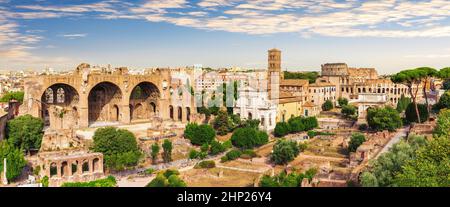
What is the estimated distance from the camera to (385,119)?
19.5 meters

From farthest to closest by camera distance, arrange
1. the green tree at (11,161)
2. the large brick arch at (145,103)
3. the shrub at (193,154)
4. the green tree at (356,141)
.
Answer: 1. the large brick arch at (145,103)
2. the shrub at (193,154)
3. the green tree at (356,141)
4. the green tree at (11,161)

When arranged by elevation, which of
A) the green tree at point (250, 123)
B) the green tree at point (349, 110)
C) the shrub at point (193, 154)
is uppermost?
the green tree at point (349, 110)

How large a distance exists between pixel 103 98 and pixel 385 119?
1417 cm

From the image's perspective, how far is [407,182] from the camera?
6.98 metres

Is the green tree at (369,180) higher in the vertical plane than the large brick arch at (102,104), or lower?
lower

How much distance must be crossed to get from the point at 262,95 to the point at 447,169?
51.4ft

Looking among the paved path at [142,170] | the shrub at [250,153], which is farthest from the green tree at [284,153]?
the paved path at [142,170]

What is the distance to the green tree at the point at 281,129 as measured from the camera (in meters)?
20.5

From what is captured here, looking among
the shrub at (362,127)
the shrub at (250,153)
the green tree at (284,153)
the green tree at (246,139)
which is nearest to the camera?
the green tree at (284,153)

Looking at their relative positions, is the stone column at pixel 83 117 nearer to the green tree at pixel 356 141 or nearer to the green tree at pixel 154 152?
the green tree at pixel 154 152

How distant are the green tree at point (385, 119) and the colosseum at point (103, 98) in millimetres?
8928

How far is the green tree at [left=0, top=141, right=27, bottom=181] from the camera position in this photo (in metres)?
12.5
